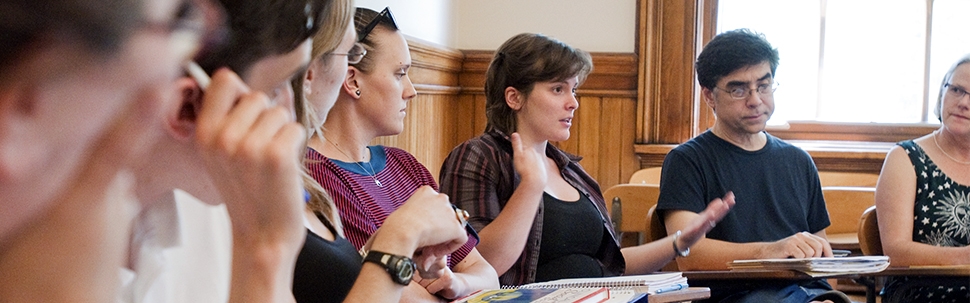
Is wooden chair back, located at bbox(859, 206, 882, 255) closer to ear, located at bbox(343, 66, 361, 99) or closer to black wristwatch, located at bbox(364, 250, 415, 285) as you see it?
ear, located at bbox(343, 66, 361, 99)

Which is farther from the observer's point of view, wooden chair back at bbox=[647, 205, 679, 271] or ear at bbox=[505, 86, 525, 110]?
wooden chair back at bbox=[647, 205, 679, 271]

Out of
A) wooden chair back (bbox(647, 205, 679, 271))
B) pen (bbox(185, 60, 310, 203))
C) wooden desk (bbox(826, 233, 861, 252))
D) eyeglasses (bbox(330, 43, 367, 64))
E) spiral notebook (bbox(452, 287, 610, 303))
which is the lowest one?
wooden desk (bbox(826, 233, 861, 252))

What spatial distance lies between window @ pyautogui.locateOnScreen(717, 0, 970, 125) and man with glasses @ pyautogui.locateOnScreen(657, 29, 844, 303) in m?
1.99

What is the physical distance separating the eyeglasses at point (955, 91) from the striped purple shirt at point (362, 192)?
68.0 inches

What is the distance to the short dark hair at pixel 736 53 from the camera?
273 centimetres

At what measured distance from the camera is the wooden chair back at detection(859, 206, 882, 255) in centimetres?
280

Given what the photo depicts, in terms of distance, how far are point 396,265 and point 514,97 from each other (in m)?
1.39

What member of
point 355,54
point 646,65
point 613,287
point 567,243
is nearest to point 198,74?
point 355,54

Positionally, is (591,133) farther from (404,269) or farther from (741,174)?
(404,269)

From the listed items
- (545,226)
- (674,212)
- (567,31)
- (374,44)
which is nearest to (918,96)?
(567,31)

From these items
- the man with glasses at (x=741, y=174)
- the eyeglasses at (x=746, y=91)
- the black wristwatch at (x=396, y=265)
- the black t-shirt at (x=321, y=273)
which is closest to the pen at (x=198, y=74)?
the black wristwatch at (x=396, y=265)

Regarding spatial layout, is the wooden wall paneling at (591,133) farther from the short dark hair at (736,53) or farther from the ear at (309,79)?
the ear at (309,79)

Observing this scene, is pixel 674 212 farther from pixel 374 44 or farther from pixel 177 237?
pixel 177 237

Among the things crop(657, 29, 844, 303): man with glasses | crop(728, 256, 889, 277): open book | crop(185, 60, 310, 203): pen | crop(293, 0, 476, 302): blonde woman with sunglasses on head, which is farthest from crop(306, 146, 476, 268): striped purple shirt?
crop(185, 60, 310, 203): pen
